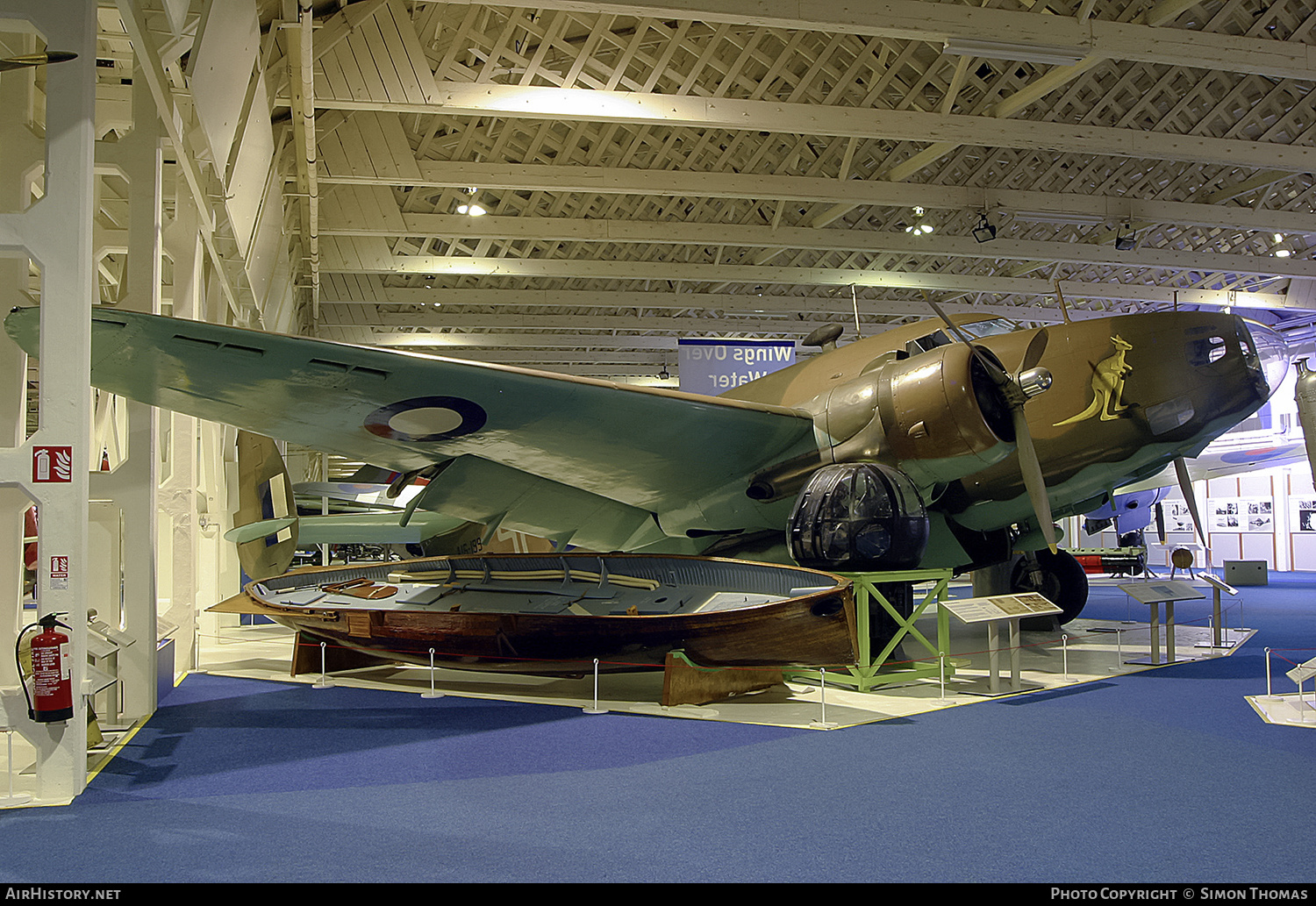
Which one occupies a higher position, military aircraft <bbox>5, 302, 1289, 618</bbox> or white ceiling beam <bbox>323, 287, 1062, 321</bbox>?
white ceiling beam <bbox>323, 287, 1062, 321</bbox>

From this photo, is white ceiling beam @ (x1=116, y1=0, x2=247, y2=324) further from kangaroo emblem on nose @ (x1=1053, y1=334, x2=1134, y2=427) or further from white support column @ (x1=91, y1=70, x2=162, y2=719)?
kangaroo emblem on nose @ (x1=1053, y1=334, x2=1134, y2=427)

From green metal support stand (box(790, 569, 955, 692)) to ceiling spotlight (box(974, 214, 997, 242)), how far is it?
954 centimetres

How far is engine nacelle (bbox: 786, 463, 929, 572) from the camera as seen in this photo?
23.9 feet

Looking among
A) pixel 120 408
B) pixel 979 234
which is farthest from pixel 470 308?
pixel 979 234

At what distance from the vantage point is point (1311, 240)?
21000mm

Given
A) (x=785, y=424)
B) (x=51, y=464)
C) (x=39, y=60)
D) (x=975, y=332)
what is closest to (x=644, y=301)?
(x=975, y=332)

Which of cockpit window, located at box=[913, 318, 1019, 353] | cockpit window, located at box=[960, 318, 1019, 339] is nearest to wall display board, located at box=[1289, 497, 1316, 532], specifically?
cockpit window, located at box=[913, 318, 1019, 353]

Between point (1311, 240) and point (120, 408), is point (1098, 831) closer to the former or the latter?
point (120, 408)

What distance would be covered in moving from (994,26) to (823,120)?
2552 millimetres

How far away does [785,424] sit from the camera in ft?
27.7

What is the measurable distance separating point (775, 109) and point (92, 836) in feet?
34.5

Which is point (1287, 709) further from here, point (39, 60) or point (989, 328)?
point (39, 60)

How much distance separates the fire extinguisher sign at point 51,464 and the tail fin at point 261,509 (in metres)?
6.18

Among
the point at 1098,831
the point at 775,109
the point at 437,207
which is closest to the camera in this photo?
the point at 1098,831
